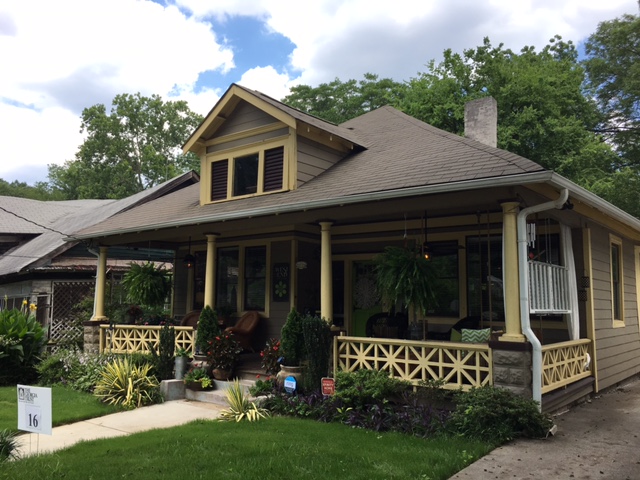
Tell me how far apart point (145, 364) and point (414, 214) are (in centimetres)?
558

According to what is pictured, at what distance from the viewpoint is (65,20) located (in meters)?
8.59

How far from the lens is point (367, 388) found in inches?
273

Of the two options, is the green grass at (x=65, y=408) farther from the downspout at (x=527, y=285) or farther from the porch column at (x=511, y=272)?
the downspout at (x=527, y=285)

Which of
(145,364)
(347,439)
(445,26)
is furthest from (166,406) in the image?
(445,26)

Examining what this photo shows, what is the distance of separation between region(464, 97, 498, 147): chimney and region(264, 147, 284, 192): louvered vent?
13.4ft

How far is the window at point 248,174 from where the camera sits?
10320 mm

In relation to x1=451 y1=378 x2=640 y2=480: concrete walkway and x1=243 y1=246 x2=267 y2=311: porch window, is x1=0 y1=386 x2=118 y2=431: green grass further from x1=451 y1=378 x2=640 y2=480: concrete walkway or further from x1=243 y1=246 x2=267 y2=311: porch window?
A: x1=451 y1=378 x2=640 y2=480: concrete walkway

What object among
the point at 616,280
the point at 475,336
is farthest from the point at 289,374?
the point at 616,280

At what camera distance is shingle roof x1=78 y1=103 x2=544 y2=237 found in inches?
280

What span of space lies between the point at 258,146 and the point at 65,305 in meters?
9.16

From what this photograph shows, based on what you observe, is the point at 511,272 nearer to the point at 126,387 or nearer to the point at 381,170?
the point at 381,170

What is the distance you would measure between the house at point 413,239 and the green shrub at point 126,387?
189 cm

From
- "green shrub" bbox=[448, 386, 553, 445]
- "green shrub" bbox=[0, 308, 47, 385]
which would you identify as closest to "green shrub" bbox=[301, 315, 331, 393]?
"green shrub" bbox=[448, 386, 553, 445]

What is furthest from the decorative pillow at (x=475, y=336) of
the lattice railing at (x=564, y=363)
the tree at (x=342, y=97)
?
the tree at (x=342, y=97)
